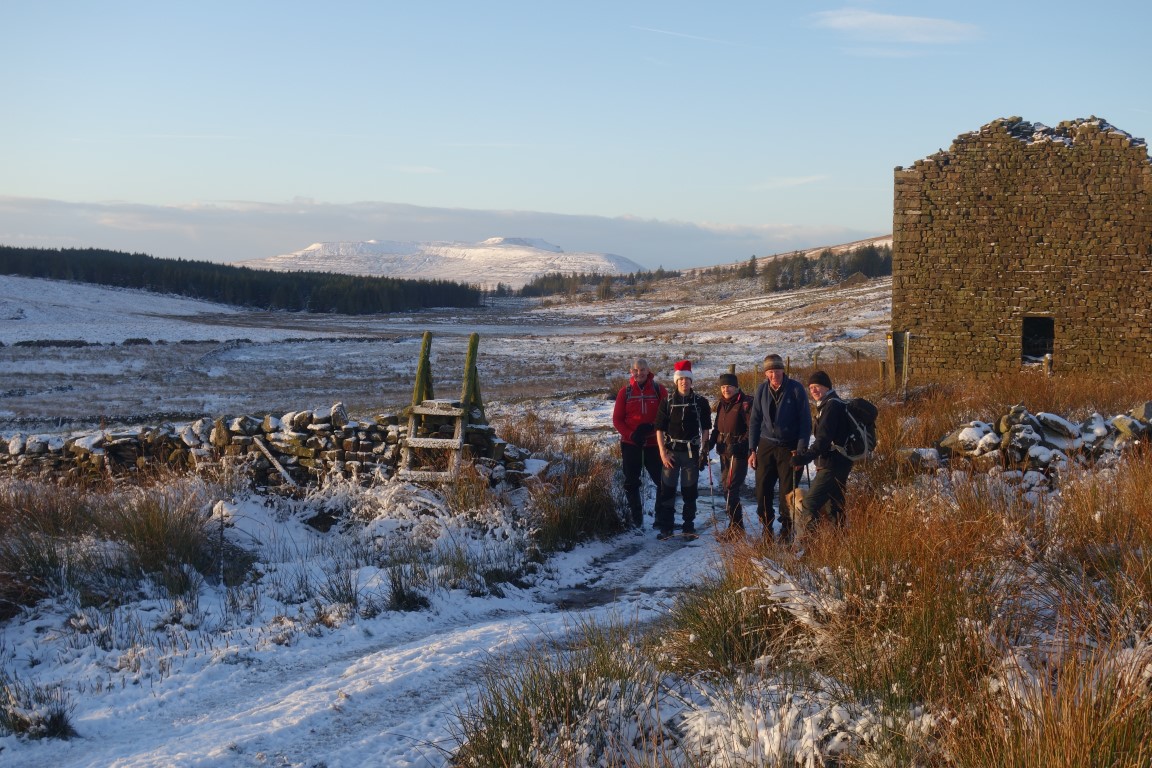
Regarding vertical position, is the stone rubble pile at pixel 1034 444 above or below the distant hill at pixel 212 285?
below

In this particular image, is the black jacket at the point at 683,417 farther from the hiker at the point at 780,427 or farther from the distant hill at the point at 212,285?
the distant hill at the point at 212,285

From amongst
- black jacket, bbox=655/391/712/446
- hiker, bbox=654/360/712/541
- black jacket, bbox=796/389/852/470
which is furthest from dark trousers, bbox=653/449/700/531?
black jacket, bbox=796/389/852/470

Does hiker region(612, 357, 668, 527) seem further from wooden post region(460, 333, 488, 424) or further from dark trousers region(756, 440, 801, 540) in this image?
wooden post region(460, 333, 488, 424)

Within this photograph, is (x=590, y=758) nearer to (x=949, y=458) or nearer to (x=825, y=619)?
(x=825, y=619)

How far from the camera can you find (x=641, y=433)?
1017 centimetres

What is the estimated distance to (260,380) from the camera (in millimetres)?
32219

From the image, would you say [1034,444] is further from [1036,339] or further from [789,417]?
[1036,339]

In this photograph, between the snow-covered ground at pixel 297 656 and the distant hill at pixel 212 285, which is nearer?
the snow-covered ground at pixel 297 656

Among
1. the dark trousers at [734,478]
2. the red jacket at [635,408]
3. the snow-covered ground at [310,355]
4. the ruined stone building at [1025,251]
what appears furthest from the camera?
the snow-covered ground at [310,355]

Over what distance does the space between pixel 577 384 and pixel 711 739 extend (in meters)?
25.7

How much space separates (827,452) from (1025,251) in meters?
11.5

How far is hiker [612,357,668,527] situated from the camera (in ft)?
33.3

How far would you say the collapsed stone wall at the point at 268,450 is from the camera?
35.6ft

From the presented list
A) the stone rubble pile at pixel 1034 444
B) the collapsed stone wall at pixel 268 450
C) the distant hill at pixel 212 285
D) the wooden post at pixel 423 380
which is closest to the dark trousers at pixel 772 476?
the stone rubble pile at pixel 1034 444
